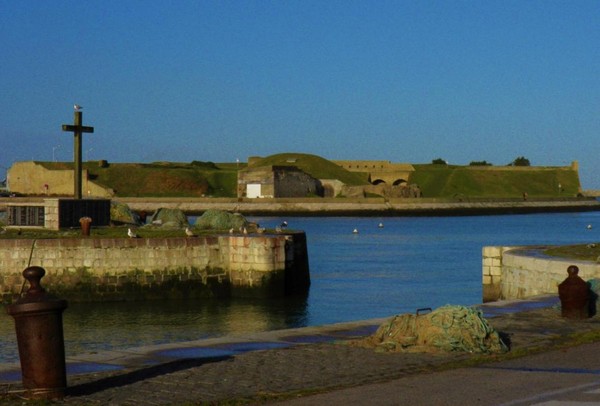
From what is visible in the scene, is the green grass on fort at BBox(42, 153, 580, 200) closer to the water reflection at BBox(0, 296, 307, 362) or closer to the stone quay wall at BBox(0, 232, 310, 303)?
the stone quay wall at BBox(0, 232, 310, 303)

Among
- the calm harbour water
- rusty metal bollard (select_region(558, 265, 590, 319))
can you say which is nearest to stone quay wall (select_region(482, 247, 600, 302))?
the calm harbour water

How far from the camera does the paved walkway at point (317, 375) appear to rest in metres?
11.0

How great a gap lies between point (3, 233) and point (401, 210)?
121 meters

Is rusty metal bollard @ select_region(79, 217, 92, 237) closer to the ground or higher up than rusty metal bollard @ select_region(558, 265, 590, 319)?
higher up

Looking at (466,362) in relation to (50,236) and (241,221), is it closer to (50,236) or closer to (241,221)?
(50,236)

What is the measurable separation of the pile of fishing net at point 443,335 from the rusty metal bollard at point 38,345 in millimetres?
5183

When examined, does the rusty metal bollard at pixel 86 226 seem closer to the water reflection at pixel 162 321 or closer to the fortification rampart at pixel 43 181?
the water reflection at pixel 162 321

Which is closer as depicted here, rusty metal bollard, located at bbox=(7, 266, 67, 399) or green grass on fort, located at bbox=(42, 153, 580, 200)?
rusty metal bollard, located at bbox=(7, 266, 67, 399)

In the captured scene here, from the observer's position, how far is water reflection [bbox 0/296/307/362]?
27.2 m

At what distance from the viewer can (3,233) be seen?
1572 inches

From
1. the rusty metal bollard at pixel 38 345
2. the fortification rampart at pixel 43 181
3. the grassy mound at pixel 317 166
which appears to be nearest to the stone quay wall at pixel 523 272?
the rusty metal bollard at pixel 38 345

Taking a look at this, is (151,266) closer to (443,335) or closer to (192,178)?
(443,335)

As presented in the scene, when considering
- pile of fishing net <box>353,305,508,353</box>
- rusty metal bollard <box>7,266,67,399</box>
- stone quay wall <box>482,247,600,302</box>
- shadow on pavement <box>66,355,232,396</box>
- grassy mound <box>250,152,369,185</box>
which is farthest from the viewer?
grassy mound <box>250,152,369,185</box>

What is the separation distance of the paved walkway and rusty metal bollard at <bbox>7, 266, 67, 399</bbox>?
27 centimetres
